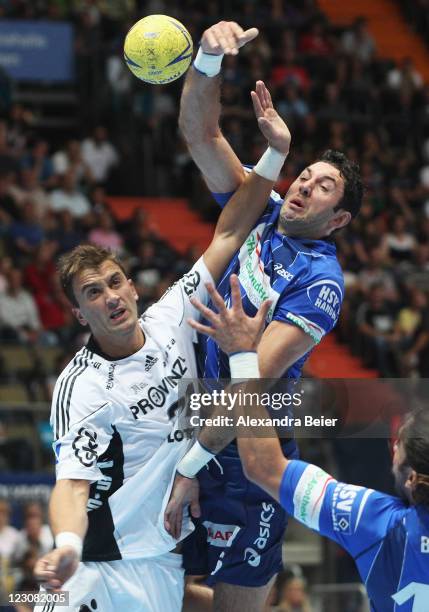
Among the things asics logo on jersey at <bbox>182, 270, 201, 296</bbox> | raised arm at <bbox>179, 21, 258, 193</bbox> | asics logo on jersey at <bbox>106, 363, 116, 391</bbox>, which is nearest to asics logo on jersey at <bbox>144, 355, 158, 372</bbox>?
asics logo on jersey at <bbox>106, 363, 116, 391</bbox>

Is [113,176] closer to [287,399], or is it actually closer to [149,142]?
[149,142]

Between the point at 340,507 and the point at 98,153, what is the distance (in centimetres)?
1419

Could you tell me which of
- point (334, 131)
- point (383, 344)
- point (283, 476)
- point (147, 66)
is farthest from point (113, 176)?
point (283, 476)

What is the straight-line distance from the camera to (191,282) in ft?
20.1

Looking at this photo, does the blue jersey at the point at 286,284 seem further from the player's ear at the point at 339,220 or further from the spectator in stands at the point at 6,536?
the spectator in stands at the point at 6,536

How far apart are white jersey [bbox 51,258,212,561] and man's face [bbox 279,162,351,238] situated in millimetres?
963

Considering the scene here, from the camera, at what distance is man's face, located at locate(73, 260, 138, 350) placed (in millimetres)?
5754

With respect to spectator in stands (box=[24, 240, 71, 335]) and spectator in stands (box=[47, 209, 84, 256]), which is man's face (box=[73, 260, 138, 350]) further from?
spectator in stands (box=[47, 209, 84, 256])

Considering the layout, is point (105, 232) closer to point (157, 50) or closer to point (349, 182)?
point (157, 50)

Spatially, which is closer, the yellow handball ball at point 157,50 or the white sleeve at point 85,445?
the white sleeve at point 85,445

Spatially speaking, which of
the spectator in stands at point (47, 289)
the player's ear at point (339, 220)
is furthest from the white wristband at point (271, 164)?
the spectator in stands at point (47, 289)

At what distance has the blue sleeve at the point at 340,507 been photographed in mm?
4590

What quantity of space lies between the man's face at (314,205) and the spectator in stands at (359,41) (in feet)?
52.4

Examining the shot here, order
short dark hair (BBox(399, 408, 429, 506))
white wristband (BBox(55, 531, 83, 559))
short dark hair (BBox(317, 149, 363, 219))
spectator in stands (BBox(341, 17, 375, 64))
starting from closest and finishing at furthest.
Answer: short dark hair (BBox(399, 408, 429, 506))
white wristband (BBox(55, 531, 83, 559))
short dark hair (BBox(317, 149, 363, 219))
spectator in stands (BBox(341, 17, 375, 64))
